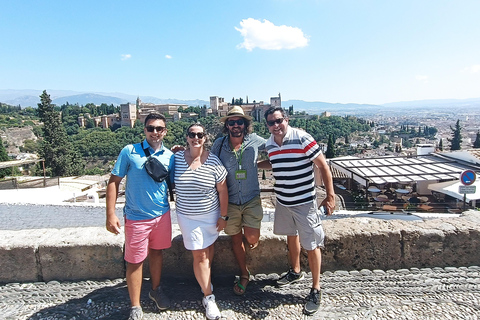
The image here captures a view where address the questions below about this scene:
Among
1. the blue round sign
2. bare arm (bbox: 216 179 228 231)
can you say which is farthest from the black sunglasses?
the blue round sign

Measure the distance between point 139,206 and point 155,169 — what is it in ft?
0.86

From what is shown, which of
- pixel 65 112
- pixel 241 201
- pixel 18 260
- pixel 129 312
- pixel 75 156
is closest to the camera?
pixel 129 312

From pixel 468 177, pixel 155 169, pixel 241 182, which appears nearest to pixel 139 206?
pixel 155 169

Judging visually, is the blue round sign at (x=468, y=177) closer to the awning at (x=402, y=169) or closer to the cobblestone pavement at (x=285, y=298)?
the awning at (x=402, y=169)

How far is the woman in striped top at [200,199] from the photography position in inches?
79.6

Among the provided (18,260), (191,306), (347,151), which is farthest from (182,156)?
(347,151)

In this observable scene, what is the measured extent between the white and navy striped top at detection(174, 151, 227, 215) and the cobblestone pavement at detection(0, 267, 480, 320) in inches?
25.9

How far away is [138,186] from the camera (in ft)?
6.52

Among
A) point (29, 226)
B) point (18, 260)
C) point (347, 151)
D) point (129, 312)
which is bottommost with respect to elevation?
point (347, 151)

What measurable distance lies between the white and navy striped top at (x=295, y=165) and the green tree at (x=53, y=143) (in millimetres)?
30976

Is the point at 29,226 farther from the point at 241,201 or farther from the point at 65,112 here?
the point at 65,112

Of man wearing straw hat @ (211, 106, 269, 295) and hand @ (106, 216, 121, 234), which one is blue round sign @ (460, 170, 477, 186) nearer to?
man wearing straw hat @ (211, 106, 269, 295)

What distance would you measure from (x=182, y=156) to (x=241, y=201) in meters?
0.52

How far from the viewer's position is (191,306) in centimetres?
206
